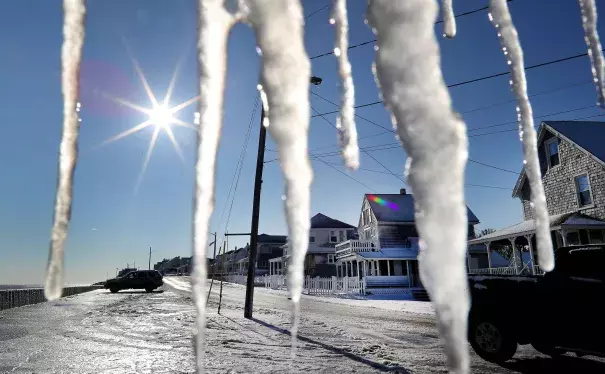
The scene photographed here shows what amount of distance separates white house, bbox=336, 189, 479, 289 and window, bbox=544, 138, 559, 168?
12.7 meters

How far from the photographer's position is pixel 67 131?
1.24 m

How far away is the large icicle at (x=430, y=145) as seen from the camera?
3.25ft

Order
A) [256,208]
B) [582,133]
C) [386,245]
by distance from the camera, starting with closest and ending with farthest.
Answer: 1. [256,208]
2. [582,133]
3. [386,245]

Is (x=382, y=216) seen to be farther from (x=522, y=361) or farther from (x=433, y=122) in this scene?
(x=433, y=122)

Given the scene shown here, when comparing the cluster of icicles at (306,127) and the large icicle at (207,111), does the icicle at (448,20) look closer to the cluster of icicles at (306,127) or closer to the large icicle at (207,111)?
the cluster of icicles at (306,127)

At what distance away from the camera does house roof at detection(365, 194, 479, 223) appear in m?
35.4

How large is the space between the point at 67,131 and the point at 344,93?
101 cm

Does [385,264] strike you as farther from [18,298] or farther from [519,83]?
[519,83]

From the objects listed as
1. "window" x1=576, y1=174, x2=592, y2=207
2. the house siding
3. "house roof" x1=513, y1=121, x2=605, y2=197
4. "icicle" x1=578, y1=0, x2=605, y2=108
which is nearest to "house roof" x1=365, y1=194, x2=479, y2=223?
the house siding

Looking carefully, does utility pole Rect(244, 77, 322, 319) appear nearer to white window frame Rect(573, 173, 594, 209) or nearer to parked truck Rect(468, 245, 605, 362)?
parked truck Rect(468, 245, 605, 362)

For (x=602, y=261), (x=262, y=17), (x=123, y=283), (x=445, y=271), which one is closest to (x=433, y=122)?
(x=445, y=271)

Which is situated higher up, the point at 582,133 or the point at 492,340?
the point at 582,133

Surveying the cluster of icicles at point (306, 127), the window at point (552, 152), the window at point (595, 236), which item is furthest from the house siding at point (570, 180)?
the cluster of icicles at point (306, 127)

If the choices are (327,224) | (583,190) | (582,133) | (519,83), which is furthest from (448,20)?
(327,224)
